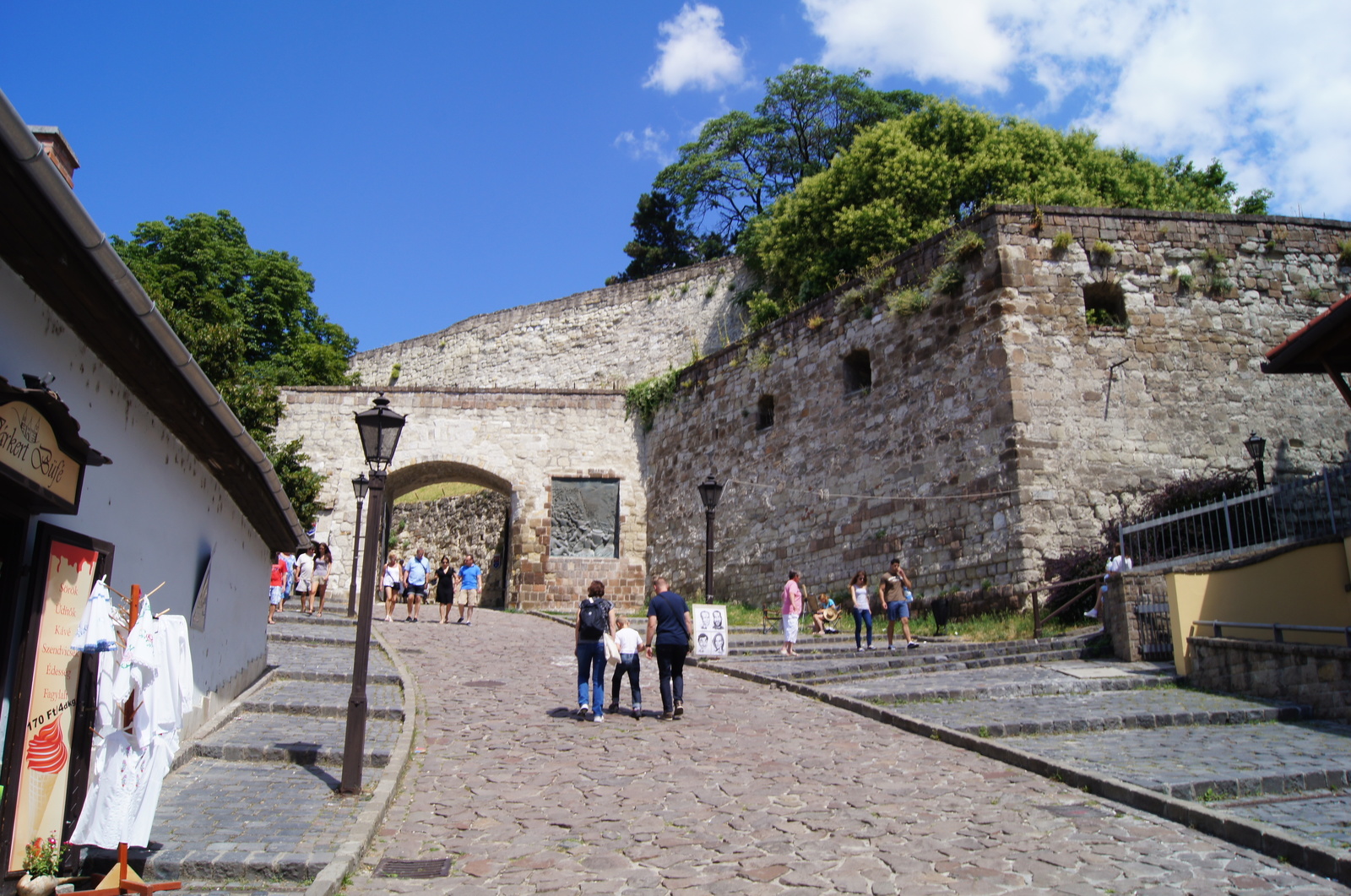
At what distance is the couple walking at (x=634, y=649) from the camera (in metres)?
9.06

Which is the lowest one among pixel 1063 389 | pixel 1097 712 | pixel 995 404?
pixel 1097 712

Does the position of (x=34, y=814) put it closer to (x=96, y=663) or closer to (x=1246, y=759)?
(x=96, y=663)

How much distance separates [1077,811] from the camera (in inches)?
231

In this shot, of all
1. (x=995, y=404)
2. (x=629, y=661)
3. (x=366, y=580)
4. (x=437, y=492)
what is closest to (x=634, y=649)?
(x=629, y=661)

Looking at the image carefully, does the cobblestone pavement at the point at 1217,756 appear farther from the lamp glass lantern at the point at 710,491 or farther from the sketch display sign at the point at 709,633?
the lamp glass lantern at the point at 710,491

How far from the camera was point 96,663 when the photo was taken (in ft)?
16.7

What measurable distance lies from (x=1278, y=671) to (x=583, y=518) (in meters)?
17.0

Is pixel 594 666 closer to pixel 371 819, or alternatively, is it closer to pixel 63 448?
pixel 371 819

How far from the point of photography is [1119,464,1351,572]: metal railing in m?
11.4

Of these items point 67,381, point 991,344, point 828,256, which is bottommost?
point 67,381

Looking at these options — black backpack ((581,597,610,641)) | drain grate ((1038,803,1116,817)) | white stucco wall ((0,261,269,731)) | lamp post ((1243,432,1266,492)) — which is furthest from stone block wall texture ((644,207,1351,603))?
white stucco wall ((0,261,269,731))

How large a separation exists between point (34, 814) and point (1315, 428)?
55.3ft

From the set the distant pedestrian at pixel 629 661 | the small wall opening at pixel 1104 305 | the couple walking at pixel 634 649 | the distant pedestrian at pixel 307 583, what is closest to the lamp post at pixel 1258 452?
the small wall opening at pixel 1104 305

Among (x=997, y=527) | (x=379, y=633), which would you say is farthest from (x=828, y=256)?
(x=379, y=633)
